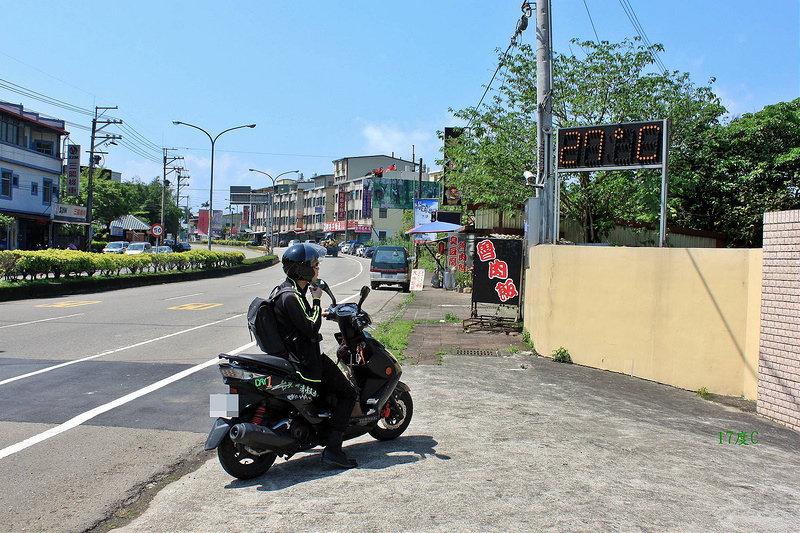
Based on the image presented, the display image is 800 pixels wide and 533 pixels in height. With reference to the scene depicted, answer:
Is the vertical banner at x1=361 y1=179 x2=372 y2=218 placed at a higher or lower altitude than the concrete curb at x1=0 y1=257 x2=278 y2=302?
higher

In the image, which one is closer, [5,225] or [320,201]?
[5,225]

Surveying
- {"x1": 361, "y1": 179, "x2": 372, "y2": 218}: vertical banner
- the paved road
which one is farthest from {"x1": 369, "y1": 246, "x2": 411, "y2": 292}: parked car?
{"x1": 361, "y1": 179, "x2": 372, "y2": 218}: vertical banner

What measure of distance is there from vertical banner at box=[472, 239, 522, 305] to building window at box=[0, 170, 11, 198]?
36.3 m

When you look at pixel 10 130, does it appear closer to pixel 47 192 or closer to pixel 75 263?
pixel 47 192

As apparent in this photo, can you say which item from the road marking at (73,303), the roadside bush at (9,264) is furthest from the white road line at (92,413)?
the roadside bush at (9,264)

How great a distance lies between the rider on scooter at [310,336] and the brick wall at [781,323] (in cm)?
465

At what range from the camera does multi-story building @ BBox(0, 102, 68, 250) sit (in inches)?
1551

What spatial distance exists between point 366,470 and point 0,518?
236cm

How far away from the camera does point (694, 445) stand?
5.74 meters

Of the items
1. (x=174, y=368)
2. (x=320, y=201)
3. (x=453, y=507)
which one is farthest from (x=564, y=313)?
(x=320, y=201)

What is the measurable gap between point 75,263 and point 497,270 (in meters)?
16.7

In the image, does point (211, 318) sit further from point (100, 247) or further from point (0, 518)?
point (100, 247)

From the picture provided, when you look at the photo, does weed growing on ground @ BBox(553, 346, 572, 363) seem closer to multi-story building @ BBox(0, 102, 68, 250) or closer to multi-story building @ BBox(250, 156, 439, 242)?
multi-story building @ BBox(0, 102, 68, 250)

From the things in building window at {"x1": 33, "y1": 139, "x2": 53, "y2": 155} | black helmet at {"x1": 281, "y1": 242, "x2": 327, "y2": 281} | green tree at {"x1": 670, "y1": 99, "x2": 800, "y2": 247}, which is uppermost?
building window at {"x1": 33, "y1": 139, "x2": 53, "y2": 155}
